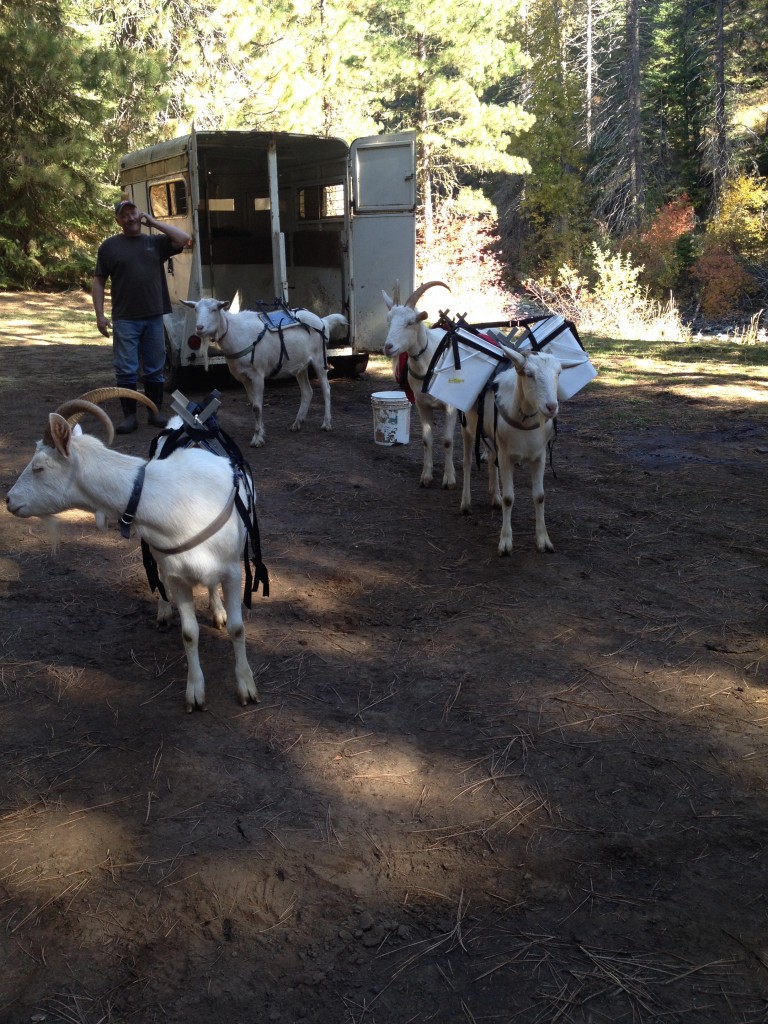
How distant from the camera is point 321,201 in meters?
13.4

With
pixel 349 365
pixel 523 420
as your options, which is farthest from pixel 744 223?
pixel 523 420

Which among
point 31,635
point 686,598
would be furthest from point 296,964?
point 686,598

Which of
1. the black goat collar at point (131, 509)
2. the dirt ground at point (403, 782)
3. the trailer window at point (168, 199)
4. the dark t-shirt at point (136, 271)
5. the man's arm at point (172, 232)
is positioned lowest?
the dirt ground at point (403, 782)

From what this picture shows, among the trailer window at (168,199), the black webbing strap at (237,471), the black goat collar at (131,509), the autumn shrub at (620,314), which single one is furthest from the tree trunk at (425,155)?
the black goat collar at (131,509)

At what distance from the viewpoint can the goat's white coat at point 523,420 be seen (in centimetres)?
555

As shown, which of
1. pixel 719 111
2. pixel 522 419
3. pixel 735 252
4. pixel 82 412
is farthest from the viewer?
pixel 719 111

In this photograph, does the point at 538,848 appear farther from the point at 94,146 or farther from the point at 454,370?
the point at 94,146

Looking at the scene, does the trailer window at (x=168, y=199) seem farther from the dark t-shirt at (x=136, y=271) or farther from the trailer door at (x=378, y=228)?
the dark t-shirt at (x=136, y=271)

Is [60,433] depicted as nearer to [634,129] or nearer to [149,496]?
[149,496]

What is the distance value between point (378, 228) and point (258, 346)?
12.3 feet

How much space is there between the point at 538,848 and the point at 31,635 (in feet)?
10.8

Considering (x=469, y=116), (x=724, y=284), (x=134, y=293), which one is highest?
(x=469, y=116)

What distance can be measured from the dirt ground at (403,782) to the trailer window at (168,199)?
6.89m

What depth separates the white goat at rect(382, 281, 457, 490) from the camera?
7691mm
